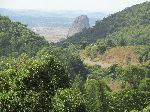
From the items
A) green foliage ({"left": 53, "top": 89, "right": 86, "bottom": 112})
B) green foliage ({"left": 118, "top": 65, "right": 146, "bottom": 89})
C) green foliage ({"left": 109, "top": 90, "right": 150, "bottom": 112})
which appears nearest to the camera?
green foliage ({"left": 53, "top": 89, "right": 86, "bottom": 112})

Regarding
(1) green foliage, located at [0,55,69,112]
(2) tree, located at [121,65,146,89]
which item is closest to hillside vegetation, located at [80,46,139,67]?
Answer: (2) tree, located at [121,65,146,89]

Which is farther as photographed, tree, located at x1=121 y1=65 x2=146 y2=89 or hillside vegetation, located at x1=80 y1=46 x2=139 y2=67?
hillside vegetation, located at x1=80 y1=46 x2=139 y2=67

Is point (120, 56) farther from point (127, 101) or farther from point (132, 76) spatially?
point (127, 101)

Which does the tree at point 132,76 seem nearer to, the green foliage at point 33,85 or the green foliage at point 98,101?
the green foliage at point 98,101

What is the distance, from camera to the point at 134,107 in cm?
7819

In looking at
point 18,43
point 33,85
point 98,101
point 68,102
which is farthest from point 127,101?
point 18,43

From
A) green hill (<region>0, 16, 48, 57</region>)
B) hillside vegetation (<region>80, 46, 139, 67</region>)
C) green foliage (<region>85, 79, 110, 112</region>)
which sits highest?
green foliage (<region>85, 79, 110, 112</region>)

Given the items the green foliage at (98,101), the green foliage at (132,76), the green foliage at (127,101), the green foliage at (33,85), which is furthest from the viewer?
the green foliage at (132,76)

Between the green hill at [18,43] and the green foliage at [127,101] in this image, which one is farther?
the green hill at [18,43]

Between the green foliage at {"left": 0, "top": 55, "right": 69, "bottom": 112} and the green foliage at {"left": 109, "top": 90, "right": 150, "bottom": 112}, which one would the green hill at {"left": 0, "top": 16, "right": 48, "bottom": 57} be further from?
the green foliage at {"left": 0, "top": 55, "right": 69, "bottom": 112}

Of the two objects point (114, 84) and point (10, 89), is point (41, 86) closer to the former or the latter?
point (10, 89)

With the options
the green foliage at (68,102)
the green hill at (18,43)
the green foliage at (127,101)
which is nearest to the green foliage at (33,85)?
the green foliage at (68,102)

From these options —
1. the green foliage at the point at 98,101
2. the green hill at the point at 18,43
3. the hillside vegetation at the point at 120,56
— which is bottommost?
the hillside vegetation at the point at 120,56

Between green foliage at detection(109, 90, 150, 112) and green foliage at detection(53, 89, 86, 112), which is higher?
green foliage at detection(53, 89, 86, 112)
